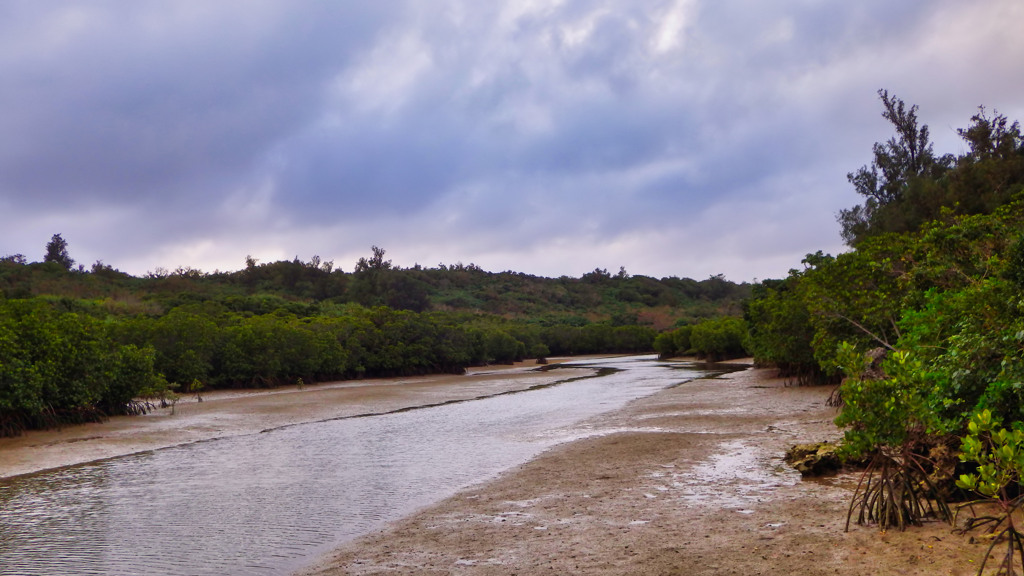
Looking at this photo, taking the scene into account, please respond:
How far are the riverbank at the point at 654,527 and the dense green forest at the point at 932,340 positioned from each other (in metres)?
0.60

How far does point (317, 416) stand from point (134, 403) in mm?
6926

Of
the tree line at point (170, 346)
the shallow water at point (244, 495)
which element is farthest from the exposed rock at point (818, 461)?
the tree line at point (170, 346)

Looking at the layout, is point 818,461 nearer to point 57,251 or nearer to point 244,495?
point 244,495

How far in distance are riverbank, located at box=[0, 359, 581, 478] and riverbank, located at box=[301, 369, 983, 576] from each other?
36.7 ft

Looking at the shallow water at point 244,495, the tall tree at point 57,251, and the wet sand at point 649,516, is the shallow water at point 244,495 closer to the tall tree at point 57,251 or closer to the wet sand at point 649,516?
the wet sand at point 649,516

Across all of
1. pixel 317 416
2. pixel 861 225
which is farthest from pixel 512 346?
pixel 317 416

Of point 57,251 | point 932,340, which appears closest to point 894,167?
point 932,340

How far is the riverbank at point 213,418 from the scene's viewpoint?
60.7 feet

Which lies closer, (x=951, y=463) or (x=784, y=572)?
(x=784, y=572)

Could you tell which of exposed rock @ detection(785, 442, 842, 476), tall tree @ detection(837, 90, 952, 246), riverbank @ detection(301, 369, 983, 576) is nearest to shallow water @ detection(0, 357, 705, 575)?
riverbank @ detection(301, 369, 983, 576)

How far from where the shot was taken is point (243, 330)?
137 feet

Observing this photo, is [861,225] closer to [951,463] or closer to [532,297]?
[951,463]

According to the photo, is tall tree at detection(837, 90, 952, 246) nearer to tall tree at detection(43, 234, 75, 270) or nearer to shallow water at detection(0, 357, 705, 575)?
shallow water at detection(0, 357, 705, 575)

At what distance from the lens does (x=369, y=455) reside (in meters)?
17.2
